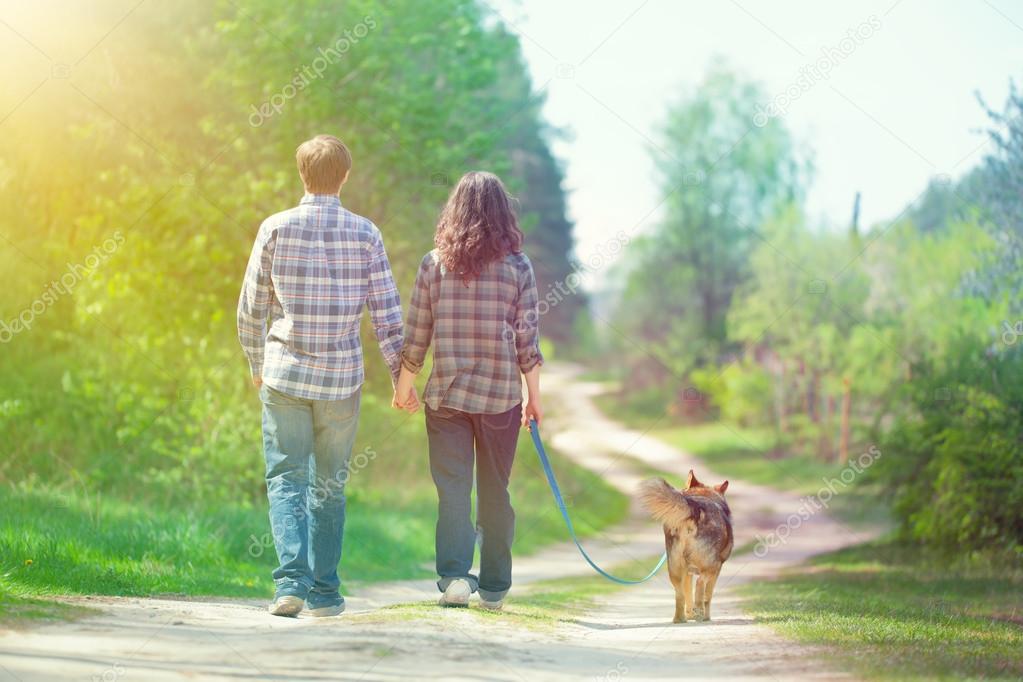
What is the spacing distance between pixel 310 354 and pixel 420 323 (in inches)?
27.0

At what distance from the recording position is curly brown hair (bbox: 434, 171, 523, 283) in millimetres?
6172

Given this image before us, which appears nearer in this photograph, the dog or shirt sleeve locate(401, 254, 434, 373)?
shirt sleeve locate(401, 254, 434, 373)

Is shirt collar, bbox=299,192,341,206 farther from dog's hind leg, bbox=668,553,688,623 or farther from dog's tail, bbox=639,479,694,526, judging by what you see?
dog's hind leg, bbox=668,553,688,623

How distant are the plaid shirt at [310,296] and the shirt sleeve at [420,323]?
0.27 m

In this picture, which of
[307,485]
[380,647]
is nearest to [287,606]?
[307,485]

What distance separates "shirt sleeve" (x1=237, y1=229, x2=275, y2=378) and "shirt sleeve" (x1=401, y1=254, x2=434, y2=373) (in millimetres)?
778

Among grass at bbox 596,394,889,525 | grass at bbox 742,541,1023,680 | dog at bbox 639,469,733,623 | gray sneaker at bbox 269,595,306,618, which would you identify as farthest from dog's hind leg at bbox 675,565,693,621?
grass at bbox 596,394,889,525

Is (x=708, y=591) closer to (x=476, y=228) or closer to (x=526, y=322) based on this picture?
(x=526, y=322)

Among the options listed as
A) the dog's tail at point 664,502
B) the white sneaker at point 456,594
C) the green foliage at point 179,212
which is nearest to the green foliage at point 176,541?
the green foliage at point 179,212

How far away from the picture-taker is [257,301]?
613cm

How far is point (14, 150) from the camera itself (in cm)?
1500

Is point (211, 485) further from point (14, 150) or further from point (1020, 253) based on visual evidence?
point (1020, 253)

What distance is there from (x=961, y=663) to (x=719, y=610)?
8.34ft

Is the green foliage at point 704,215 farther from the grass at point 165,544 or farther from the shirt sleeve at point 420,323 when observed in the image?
the shirt sleeve at point 420,323
